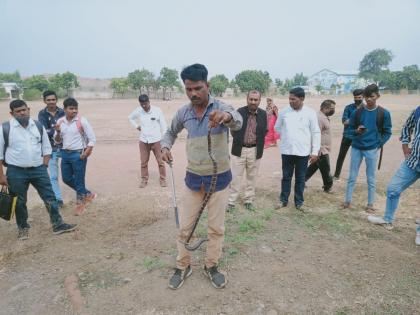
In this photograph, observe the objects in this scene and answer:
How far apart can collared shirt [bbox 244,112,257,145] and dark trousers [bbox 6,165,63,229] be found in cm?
298

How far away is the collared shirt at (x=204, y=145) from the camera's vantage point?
8.47 feet

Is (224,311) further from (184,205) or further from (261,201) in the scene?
(261,201)

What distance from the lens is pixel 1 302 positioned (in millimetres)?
2904

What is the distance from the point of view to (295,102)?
4.52 meters

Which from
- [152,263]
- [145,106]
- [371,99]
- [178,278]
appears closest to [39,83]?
[145,106]

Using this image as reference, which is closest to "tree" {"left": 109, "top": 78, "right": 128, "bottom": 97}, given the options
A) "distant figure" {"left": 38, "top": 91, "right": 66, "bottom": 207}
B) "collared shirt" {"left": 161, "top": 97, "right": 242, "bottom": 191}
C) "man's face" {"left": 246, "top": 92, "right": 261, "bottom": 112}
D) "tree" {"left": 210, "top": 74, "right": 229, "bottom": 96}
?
"tree" {"left": 210, "top": 74, "right": 229, "bottom": 96}

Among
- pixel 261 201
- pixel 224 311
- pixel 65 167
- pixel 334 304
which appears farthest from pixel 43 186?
pixel 334 304

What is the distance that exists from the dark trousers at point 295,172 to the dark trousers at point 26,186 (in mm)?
3525

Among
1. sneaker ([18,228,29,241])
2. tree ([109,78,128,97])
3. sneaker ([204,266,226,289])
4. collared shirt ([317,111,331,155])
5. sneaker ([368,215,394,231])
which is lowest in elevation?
sneaker ([18,228,29,241])

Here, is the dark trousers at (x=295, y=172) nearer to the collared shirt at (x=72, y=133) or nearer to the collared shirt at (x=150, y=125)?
the collared shirt at (x=150, y=125)

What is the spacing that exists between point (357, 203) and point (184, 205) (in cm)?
376

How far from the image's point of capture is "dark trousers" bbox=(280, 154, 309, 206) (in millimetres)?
4711

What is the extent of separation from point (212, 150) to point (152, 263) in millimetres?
1645

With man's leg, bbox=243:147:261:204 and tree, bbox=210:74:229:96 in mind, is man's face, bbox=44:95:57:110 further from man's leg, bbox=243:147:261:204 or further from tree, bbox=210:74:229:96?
tree, bbox=210:74:229:96
